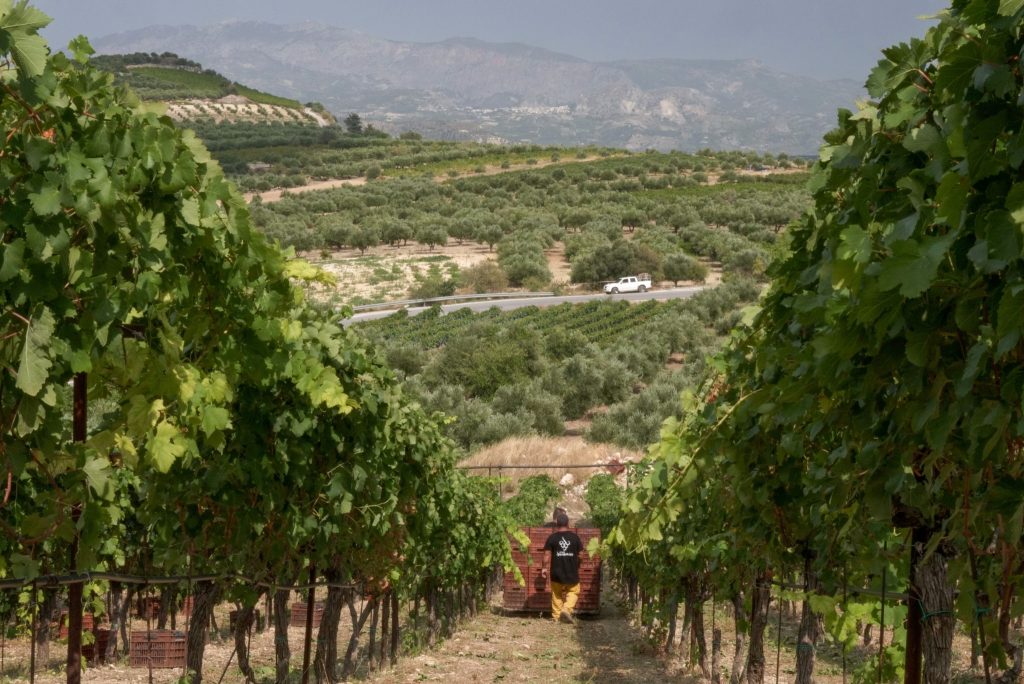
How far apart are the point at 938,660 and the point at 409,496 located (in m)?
5.47

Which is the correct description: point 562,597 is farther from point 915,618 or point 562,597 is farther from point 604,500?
point 915,618

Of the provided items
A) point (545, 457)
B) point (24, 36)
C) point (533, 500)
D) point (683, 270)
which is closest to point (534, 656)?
point (533, 500)

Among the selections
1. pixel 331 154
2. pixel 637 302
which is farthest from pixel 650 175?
pixel 637 302

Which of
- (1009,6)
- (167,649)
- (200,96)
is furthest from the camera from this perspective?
(200,96)

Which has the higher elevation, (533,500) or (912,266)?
(912,266)

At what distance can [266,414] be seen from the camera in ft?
19.2

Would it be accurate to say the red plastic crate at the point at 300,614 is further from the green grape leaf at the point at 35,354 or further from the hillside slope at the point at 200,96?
the hillside slope at the point at 200,96

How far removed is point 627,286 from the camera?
48000mm

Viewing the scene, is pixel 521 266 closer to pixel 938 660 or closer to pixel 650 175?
pixel 650 175

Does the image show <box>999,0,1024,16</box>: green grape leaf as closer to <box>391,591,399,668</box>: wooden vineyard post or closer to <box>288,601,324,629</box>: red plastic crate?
<box>391,591,399,668</box>: wooden vineyard post

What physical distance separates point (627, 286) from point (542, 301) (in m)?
4.42

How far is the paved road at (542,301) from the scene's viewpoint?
4244cm

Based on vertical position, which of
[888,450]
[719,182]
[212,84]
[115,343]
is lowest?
[888,450]

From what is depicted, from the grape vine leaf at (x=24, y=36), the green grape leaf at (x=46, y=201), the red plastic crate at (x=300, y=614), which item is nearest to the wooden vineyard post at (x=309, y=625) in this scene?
the green grape leaf at (x=46, y=201)
